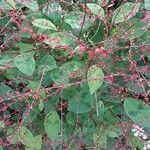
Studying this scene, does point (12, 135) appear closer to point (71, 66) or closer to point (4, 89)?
point (4, 89)

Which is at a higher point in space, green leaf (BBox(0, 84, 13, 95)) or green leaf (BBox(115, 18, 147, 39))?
green leaf (BBox(115, 18, 147, 39))

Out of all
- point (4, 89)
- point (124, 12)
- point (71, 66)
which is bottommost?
point (4, 89)

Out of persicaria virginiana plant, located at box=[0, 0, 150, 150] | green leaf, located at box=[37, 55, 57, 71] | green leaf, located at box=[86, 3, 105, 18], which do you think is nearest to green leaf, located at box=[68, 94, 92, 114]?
persicaria virginiana plant, located at box=[0, 0, 150, 150]

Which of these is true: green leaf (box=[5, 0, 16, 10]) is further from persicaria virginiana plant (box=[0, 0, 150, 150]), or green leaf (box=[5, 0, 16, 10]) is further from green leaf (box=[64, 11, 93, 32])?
green leaf (box=[64, 11, 93, 32])

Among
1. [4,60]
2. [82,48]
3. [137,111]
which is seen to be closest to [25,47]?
[4,60]

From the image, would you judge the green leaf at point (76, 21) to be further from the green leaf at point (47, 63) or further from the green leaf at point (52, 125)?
the green leaf at point (52, 125)

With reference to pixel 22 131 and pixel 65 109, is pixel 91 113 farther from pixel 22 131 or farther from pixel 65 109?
pixel 22 131

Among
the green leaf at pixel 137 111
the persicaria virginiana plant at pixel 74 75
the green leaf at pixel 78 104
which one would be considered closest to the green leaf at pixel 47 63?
the persicaria virginiana plant at pixel 74 75
